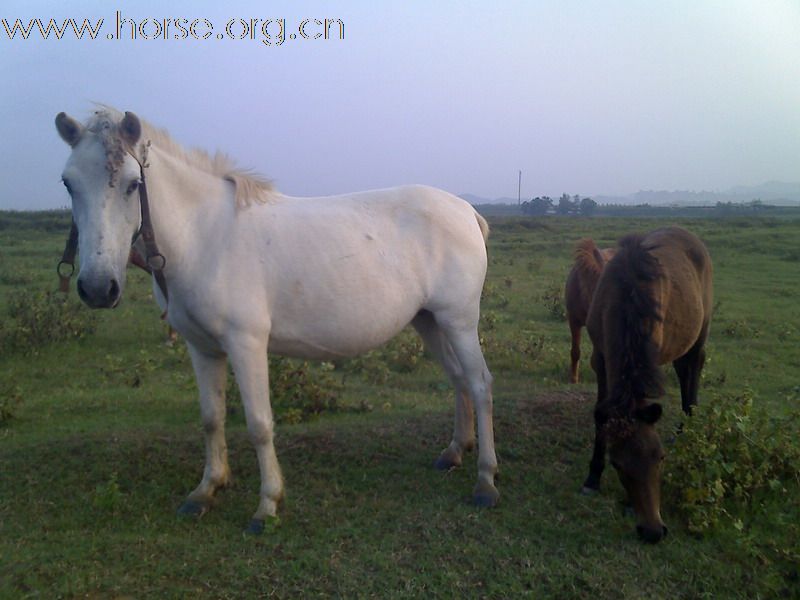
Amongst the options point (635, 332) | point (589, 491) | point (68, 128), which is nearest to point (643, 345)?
point (635, 332)

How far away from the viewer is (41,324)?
8.69 meters

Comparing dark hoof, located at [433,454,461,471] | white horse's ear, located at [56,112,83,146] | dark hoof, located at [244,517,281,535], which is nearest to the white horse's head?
white horse's ear, located at [56,112,83,146]

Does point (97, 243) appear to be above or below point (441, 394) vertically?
above

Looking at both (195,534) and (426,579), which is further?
(195,534)

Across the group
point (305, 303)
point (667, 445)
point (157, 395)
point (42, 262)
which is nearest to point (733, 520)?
point (667, 445)

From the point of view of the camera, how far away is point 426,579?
3.33m

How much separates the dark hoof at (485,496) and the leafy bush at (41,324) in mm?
6340

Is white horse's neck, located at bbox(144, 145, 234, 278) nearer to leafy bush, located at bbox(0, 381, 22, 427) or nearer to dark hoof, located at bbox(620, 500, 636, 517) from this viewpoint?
dark hoof, located at bbox(620, 500, 636, 517)

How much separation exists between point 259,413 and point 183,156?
1.58 m

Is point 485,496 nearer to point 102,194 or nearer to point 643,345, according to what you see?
point 643,345

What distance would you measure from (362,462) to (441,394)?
109 inches

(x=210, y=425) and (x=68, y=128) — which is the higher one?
(x=68, y=128)

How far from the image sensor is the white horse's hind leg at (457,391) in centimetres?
481

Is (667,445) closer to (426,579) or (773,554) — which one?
(773,554)
